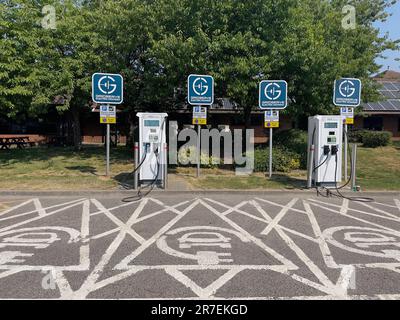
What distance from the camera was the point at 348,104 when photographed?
920 centimetres

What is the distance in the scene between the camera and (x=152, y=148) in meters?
9.08

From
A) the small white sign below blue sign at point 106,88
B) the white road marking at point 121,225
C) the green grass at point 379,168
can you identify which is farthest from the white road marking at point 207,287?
the small white sign below blue sign at point 106,88

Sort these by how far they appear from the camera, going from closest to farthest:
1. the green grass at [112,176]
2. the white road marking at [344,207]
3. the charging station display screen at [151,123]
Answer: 1. the white road marking at [344,207]
2. the charging station display screen at [151,123]
3. the green grass at [112,176]

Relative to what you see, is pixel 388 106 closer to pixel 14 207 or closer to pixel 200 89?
pixel 200 89

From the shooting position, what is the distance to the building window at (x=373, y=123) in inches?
1036

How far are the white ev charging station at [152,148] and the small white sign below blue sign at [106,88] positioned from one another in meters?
1.43

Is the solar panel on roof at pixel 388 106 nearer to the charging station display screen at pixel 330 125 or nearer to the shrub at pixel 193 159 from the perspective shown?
the shrub at pixel 193 159

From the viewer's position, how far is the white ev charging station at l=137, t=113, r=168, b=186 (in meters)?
9.02

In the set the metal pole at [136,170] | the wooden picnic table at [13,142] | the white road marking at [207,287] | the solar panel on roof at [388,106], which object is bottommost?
the white road marking at [207,287]

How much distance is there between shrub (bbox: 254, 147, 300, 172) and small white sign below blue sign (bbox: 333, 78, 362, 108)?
312 cm
